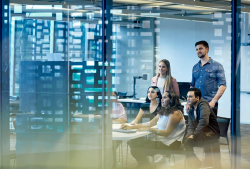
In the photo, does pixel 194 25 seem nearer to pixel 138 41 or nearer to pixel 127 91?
pixel 138 41

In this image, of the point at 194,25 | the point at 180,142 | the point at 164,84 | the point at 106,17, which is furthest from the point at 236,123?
the point at 106,17

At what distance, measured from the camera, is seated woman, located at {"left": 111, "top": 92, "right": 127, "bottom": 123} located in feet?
15.2

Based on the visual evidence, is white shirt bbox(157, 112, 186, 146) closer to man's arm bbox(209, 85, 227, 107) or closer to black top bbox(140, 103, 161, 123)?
black top bbox(140, 103, 161, 123)

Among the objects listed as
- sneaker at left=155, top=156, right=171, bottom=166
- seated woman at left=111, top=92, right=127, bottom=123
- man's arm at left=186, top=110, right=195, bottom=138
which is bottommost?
sneaker at left=155, top=156, right=171, bottom=166

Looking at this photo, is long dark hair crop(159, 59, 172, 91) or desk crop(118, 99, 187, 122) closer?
long dark hair crop(159, 59, 172, 91)

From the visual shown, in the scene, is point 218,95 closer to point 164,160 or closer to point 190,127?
point 190,127

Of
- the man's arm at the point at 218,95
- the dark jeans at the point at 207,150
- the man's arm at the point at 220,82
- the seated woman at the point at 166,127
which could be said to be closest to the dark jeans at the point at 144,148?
the seated woman at the point at 166,127

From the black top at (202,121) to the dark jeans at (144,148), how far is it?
0.42m

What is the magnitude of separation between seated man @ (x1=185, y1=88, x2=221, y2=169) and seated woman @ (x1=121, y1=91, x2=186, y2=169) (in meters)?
0.12

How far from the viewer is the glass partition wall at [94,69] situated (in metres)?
4.39

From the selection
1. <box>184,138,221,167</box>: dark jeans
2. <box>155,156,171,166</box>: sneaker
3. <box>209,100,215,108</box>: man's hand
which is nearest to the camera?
<box>209,100,215,108</box>: man's hand

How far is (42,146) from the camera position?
4969 mm

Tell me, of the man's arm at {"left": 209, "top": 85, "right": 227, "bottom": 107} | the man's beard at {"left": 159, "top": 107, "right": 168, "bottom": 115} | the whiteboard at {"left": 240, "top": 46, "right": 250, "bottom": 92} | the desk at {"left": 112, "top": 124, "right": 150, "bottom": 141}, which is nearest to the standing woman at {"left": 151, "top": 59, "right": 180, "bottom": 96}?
the man's beard at {"left": 159, "top": 107, "right": 168, "bottom": 115}

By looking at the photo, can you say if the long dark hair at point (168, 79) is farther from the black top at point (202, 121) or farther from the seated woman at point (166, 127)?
the black top at point (202, 121)
